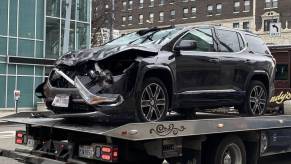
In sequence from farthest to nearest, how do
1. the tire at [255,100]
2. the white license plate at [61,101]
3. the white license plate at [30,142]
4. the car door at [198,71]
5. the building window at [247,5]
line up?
the building window at [247,5] → the tire at [255,100] → the white license plate at [30,142] → the car door at [198,71] → the white license plate at [61,101]

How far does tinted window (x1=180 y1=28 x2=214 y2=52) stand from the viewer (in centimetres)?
796

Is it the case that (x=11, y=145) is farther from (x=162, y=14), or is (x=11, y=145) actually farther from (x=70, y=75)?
(x=162, y=14)

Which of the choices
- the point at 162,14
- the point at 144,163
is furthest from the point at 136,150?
the point at 162,14

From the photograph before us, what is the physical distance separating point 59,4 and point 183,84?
26.8 metres

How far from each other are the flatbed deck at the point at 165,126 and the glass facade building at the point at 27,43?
21.6 metres

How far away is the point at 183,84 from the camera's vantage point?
298 inches

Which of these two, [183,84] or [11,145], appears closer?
[183,84]

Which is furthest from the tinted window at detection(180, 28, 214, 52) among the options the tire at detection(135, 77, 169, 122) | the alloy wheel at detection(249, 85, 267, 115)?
the alloy wheel at detection(249, 85, 267, 115)

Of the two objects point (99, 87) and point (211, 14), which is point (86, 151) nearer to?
point (99, 87)

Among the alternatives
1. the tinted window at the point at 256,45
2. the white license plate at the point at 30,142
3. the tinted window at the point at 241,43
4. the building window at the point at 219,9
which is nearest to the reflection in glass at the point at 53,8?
the tinted window at the point at 256,45

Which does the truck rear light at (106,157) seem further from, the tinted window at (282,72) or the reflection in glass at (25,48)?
the reflection in glass at (25,48)

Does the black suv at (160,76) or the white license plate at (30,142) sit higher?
the black suv at (160,76)

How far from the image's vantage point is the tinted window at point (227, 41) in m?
8.56

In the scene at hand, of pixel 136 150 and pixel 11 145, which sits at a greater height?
pixel 136 150
